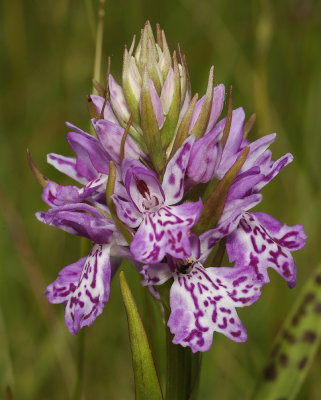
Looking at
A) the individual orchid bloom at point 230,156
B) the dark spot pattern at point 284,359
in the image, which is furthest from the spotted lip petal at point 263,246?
the dark spot pattern at point 284,359

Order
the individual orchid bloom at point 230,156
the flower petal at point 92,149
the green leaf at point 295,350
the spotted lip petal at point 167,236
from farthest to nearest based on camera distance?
1. the green leaf at point 295,350
2. the flower petal at point 92,149
3. the individual orchid bloom at point 230,156
4. the spotted lip petal at point 167,236

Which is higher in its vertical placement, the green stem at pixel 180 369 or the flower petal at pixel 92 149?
the flower petal at pixel 92 149

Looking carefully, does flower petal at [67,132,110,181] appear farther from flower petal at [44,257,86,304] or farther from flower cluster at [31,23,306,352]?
flower petal at [44,257,86,304]

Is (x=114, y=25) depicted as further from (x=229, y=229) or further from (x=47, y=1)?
(x=229, y=229)

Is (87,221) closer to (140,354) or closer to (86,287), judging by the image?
(86,287)

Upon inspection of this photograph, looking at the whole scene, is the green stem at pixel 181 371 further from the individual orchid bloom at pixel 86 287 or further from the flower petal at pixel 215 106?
the flower petal at pixel 215 106

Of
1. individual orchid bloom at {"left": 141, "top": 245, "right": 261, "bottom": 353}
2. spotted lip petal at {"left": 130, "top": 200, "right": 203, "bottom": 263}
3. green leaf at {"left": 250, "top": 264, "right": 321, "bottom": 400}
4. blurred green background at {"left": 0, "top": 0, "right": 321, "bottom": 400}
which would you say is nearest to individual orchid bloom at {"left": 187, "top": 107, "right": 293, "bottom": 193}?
spotted lip petal at {"left": 130, "top": 200, "right": 203, "bottom": 263}

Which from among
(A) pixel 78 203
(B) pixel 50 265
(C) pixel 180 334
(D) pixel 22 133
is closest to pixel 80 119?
(D) pixel 22 133
